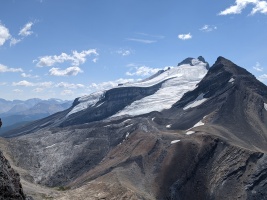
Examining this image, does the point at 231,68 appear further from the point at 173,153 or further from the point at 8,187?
the point at 8,187

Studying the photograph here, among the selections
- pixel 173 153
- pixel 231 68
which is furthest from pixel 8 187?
pixel 231 68

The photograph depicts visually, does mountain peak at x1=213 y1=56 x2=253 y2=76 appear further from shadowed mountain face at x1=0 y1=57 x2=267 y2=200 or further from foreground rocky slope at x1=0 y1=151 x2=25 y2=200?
foreground rocky slope at x1=0 y1=151 x2=25 y2=200

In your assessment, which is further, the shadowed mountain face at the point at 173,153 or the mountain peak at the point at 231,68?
the mountain peak at the point at 231,68

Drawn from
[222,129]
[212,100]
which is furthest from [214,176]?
[212,100]

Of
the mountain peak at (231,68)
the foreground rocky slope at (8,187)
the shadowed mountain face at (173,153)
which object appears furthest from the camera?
the mountain peak at (231,68)

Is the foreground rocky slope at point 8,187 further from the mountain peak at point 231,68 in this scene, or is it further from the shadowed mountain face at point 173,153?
the mountain peak at point 231,68

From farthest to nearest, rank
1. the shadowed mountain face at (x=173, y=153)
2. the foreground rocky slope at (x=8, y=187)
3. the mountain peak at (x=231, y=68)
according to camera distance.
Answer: the mountain peak at (x=231, y=68)
the shadowed mountain face at (x=173, y=153)
the foreground rocky slope at (x=8, y=187)

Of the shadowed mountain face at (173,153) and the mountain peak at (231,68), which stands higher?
the mountain peak at (231,68)

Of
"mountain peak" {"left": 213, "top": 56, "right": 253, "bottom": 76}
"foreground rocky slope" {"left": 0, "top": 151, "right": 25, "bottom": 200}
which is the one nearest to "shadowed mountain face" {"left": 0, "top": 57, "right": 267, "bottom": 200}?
"mountain peak" {"left": 213, "top": 56, "right": 253, "bottom": 76}

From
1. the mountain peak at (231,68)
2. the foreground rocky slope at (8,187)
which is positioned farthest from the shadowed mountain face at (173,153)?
the foreground rocky slope at (8,187)
